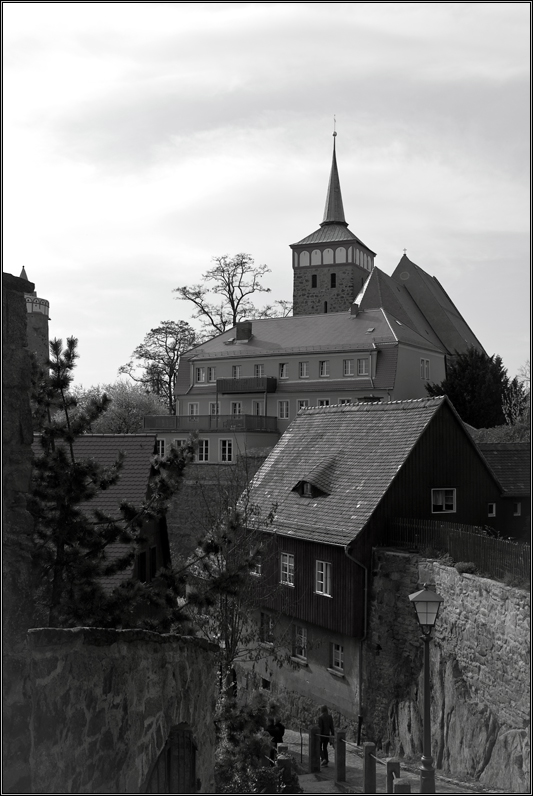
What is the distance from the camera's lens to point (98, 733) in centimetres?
563

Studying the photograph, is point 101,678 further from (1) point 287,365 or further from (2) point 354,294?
(2) point 354,294

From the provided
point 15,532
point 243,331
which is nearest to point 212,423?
point 243,331

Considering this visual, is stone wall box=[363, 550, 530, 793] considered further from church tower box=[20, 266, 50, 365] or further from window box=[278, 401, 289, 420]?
window box=[278, 401, 289, 420]

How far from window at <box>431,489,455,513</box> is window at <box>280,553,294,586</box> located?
3.90 metres

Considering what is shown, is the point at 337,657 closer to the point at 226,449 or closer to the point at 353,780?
the point at 353,780

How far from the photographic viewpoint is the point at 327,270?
64000 millimetres

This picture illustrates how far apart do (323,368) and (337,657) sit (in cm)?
2715

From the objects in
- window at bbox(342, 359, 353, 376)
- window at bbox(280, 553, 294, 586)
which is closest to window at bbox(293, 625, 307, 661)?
window at bbox(280, 553, 294, 586)

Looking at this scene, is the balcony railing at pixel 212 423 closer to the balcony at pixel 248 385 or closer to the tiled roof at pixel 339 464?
the balcony at pixel 248 385

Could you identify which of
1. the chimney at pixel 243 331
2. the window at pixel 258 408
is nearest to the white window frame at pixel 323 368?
the window at pixel 258 408

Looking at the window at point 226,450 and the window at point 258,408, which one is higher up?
the window at point 258,408

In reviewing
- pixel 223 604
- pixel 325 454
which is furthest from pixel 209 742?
pixel 325 454

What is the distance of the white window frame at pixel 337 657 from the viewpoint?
19.3 metres

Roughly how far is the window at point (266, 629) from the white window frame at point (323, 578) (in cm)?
218
